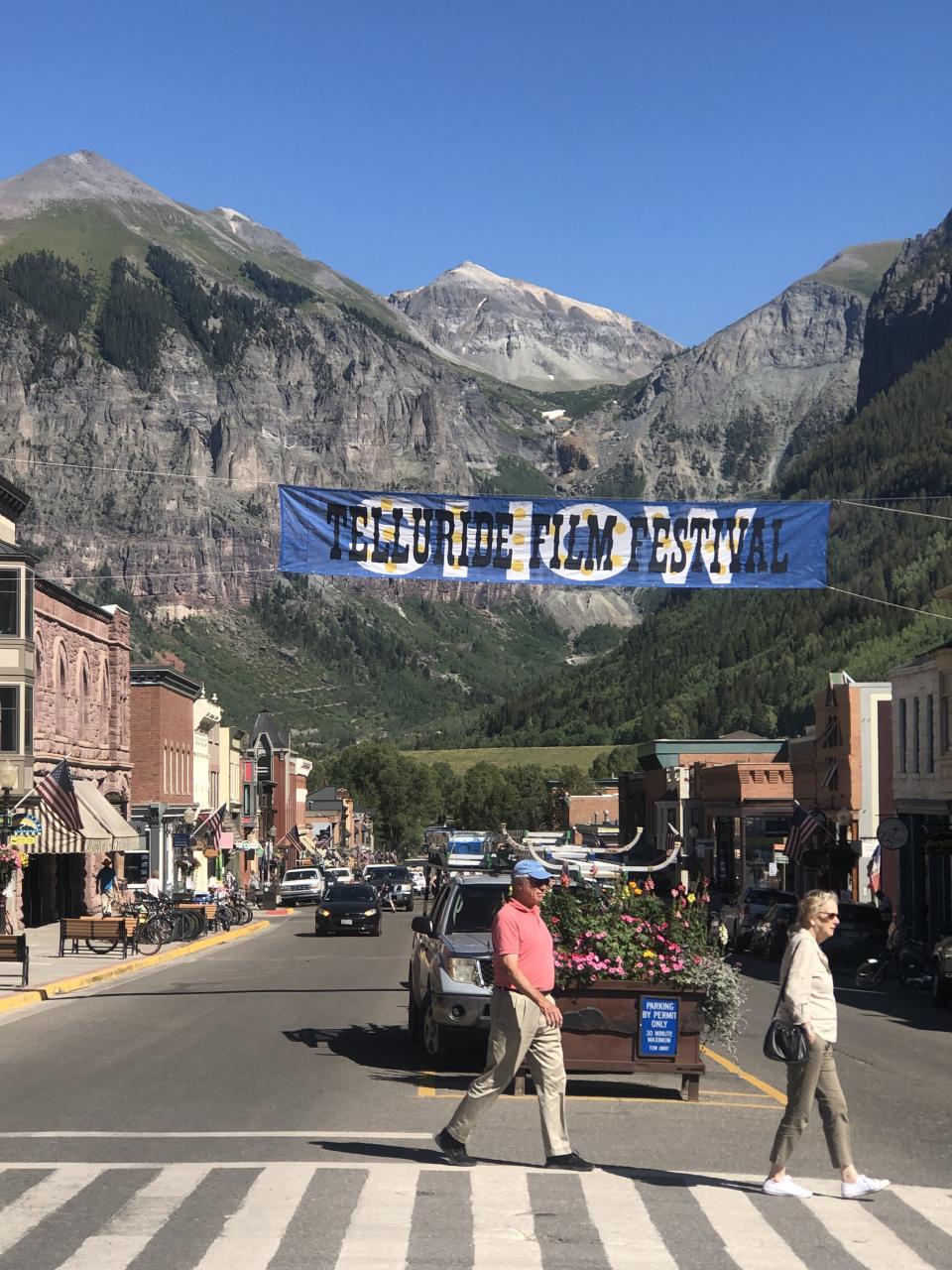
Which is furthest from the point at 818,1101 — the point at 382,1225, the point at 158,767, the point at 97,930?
the point at 158,767

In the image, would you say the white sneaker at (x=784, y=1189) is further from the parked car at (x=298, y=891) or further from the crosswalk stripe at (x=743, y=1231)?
the parked car at (x=298, y=891)

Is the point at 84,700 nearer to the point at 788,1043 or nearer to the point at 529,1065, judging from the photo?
the point at 529,1065

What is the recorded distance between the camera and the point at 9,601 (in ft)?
160

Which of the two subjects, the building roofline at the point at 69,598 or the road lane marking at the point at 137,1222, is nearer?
the road lane marking at the point at 137,1222

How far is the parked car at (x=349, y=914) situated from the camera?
162ft

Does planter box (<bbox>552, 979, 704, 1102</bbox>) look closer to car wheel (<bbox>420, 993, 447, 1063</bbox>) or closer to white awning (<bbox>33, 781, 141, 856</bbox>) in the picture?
car wheel (<bbox>420, 993, 447, 1063</bbox>)

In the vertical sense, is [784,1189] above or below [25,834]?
below

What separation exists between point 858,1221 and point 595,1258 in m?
2.03

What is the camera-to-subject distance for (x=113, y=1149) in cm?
1191

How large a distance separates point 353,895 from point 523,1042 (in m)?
39.8

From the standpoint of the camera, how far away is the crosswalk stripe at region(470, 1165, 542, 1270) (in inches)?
341

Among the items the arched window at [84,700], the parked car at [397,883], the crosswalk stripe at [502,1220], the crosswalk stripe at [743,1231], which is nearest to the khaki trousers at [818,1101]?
the crosswalk stripe at [743,1231]

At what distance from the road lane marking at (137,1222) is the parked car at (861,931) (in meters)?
29.1

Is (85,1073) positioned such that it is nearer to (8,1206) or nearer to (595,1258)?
(8,1206)
